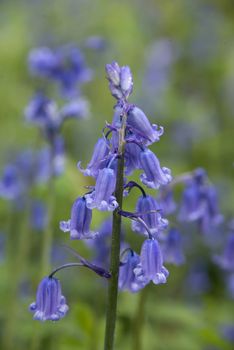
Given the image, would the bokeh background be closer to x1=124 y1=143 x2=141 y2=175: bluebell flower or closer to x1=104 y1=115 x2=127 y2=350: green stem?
x1=104 y1=115 x2=127 y2=350: green stem

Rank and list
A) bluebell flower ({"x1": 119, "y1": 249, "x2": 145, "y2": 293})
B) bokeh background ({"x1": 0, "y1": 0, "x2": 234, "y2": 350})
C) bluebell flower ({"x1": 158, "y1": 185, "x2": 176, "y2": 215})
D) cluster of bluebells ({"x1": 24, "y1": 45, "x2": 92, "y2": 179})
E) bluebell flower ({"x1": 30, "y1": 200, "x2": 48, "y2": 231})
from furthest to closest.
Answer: bluebell flower ({"x1": 30, "y1": 200, "x2": 48, "y2": 231})
bokeh background ({"x1": 0, "y1": 0, "x2": 234, "y2": 350})
cluster of bluebells ({"x1": 24, "y1": 45, "x2": 92, "y2": 179})
bluebell flower ({"x1": 158, "y1": 185, "x2": 176, "y2": 215})
bluebell flower ({"x1": 119, "y1": 249, "x2": 145, "y2": 293})

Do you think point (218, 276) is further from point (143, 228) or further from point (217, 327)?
point (143, 228)

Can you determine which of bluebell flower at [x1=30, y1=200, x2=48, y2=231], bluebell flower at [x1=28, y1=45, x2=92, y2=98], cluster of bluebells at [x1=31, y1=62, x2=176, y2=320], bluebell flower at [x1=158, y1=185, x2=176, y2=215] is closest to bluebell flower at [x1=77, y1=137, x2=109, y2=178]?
cluster of bluebells at [x1=31, y1=62, x2=176, y2=320]

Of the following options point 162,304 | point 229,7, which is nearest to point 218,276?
point 162,304

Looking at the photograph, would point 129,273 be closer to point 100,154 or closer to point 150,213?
point 150,213

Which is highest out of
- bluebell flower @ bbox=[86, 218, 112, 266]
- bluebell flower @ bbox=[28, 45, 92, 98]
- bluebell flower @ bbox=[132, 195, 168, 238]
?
bluebell flower @ bbox=[28, 45, 92, 98]

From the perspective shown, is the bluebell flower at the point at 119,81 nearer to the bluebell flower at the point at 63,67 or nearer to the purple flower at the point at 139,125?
the purple flower at the point at 139,125

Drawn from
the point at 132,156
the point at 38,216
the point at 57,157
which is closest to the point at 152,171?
the point at 132,156
